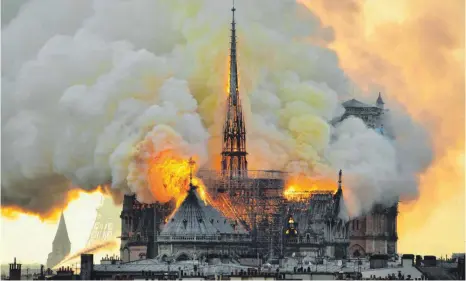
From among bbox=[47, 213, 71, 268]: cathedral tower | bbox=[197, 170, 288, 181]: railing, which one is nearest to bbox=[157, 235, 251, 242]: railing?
bbox=[197, 170, 288, 181]: railing

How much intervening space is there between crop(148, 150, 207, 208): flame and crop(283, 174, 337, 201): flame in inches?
250

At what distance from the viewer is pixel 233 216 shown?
19338 centimetres

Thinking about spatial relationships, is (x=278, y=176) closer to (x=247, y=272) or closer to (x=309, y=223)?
(x=309, y=223)

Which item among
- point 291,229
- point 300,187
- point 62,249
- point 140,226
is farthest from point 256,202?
point 62,249

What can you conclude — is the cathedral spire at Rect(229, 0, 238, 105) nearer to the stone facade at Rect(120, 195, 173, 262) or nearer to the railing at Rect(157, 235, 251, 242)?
the stone facade at Rect(120, 195, 173, 262)

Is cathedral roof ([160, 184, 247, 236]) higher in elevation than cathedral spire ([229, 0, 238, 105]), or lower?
lower

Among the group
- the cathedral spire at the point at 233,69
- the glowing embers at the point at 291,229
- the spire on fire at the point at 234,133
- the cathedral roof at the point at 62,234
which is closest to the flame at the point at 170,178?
the spire on fire at the point at 234,133

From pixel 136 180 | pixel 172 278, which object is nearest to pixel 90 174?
pixel 136 180

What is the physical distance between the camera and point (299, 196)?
19512 centimetres

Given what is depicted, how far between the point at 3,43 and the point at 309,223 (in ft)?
73.2

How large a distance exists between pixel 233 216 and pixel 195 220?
4.66m

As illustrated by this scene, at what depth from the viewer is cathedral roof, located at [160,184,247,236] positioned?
620 feet

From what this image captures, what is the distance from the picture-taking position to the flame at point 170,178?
184 m

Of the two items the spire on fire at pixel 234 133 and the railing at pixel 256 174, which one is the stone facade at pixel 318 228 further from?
the spire on fire at pixel 234 133
